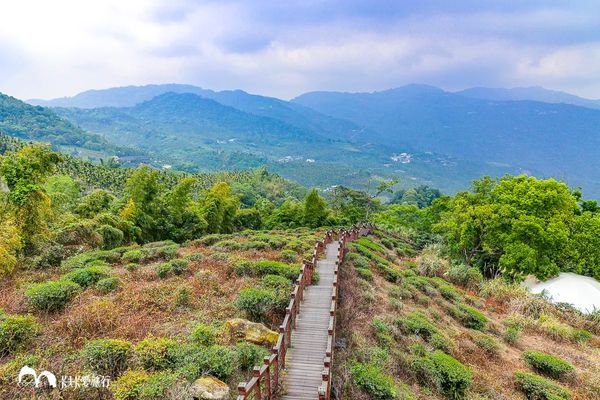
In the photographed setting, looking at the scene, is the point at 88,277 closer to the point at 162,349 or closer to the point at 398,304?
the point at 162,349

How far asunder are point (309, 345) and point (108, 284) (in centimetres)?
927

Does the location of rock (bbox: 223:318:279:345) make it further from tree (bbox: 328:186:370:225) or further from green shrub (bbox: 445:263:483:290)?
tree (bbox: 328:186:370:225)

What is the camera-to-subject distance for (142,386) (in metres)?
8.80

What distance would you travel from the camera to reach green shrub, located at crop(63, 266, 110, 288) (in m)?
16.1

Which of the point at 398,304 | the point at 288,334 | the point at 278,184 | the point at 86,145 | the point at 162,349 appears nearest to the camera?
the point at 162,349

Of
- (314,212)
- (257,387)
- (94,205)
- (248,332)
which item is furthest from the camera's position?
(314,212)

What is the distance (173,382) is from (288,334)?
4.10m

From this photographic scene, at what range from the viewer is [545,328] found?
21156mm

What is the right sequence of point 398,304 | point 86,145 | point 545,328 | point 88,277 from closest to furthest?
point 88,277 < point 398,304 < point 545,328 < point 86,145

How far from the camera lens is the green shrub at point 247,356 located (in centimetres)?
1086

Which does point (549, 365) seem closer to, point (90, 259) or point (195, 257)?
point (195, 257)

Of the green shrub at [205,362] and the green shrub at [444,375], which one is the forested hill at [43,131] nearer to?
the green shrub at [205,362]

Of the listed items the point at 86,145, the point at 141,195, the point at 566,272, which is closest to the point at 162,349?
the point at 141,195

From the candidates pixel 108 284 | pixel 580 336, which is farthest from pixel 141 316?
pixel 580 336
